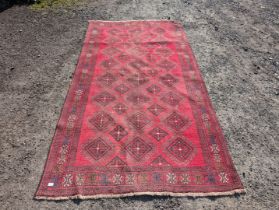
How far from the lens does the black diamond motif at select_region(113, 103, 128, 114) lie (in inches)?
216

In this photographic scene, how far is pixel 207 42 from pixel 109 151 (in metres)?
4.42

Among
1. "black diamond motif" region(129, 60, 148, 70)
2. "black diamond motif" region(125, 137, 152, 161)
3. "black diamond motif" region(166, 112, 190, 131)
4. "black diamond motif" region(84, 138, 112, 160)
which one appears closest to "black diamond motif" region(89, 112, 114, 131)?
"black diamond motif" region(84, 138, 112, 160)

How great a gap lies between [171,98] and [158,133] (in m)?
1.04

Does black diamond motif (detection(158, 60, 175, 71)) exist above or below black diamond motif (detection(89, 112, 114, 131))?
above

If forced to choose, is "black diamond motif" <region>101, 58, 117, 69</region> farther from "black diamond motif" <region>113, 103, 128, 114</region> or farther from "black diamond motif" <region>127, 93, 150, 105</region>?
"black diamond motif" <region>113, 103, 128, 114</region>

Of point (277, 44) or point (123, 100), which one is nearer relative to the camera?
point (123, 100)

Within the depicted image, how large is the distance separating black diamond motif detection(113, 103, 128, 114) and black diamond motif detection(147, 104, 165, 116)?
19.8 inches

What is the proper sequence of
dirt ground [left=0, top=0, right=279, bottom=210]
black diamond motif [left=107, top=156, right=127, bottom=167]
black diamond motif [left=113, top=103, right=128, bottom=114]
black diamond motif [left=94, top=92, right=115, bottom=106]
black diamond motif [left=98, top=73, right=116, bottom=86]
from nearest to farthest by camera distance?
1. dirt ground [left=0, top=0, right=279, bottom=210]
2. black diamond motif [left=107, top=156, right=127, bottom=167]
3. black diamond motif [left=113, top=103, right=128, bottom=114]
4. black diamond motif [left=94, top=92, right=115, bottom=106]
5. black diamond motif [left=98, top=73, right=116, bottom=86]

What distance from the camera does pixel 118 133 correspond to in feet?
16.6

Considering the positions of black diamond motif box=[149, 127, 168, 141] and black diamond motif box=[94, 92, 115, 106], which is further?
black diamond motif box=[94, 92, 115, 106]

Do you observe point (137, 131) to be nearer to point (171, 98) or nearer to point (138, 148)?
point (138, 148)

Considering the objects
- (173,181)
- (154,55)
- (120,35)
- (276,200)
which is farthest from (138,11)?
(276,200)

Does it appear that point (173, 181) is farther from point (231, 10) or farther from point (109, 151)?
point (231, 10)

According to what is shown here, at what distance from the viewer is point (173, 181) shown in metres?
4.36
